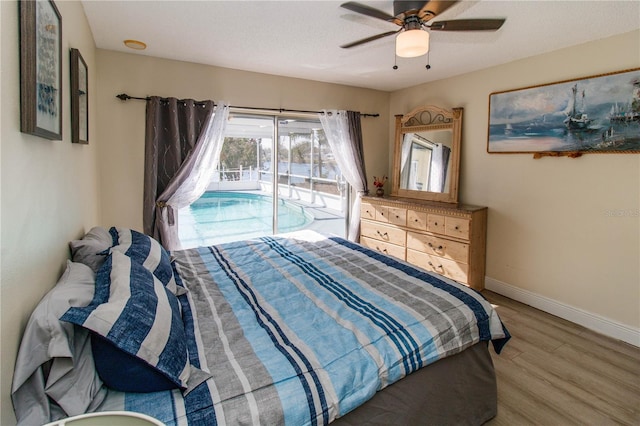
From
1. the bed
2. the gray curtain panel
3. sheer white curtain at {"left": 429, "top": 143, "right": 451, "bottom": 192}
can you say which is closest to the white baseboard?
sheer white curtain at {"left": 429, "top": 143, "right": 451, "bottom": 192}

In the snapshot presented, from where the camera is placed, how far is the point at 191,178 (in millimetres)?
3664

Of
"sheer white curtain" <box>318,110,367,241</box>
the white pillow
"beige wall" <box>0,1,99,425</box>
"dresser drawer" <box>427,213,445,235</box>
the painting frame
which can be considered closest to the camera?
"beige wall" <box>0,1,99,425</box>

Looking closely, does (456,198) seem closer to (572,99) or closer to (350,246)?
(572,99)

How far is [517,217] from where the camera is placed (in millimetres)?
3568

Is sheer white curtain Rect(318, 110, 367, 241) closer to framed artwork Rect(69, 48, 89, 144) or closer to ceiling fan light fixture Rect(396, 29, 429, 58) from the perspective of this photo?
ceiling fan light fixture Rect(396, 29, 429, 58)

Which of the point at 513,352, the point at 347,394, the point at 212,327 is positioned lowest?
the point at 513,352

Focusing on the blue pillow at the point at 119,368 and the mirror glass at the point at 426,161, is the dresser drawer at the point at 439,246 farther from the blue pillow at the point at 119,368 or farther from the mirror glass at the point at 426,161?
the blue pillow at the point at 119,368

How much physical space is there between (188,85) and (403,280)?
298 centimetres

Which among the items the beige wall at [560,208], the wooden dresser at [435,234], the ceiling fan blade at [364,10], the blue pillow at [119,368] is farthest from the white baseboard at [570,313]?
the blue pillow at [119,368]

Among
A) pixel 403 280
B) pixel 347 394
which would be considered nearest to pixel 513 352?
pixel 403 280

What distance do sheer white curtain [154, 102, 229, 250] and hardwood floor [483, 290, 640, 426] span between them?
314 cm

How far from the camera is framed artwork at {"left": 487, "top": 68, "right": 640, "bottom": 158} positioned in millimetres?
2764

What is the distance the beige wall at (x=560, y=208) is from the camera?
111 inches

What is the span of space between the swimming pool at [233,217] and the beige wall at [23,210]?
7.83 feet
